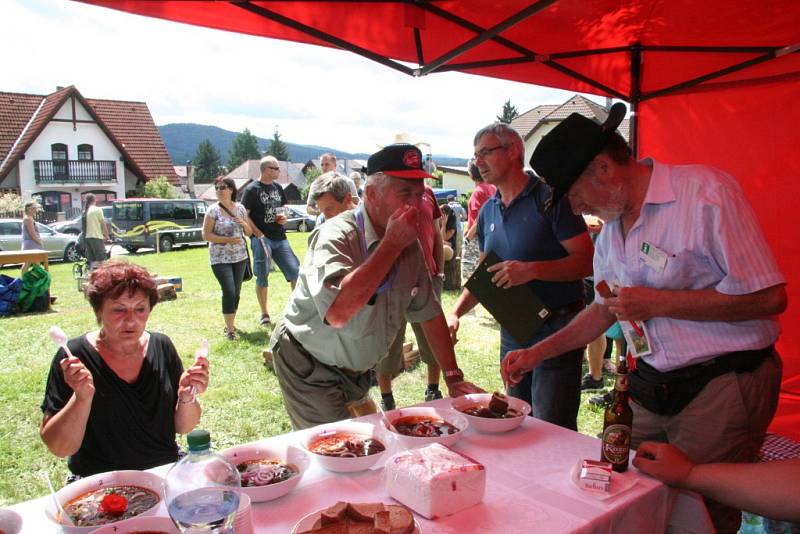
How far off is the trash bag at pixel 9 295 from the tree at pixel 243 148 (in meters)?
107

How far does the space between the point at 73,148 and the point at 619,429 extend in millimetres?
36898

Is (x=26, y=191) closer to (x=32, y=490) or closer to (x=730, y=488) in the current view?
(x=32, y=490)

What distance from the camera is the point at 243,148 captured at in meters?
114

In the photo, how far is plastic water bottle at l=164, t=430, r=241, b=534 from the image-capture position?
122cm

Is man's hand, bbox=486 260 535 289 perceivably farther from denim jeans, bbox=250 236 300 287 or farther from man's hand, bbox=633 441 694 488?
denim jeans, bbox=250 236 300 287

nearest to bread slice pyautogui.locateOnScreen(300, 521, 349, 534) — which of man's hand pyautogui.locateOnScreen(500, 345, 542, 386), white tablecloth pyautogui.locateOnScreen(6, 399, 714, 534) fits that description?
white tablecloth pyautogui.locateOnScreen(6, 399, 714, 534)

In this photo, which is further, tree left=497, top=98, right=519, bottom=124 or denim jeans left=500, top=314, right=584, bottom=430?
tree left=497, top=98, right=519, bottom=124

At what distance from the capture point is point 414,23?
114 inches

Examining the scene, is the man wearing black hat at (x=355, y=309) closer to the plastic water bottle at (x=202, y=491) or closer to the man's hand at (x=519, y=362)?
the man's hand at (x=519, y=362)

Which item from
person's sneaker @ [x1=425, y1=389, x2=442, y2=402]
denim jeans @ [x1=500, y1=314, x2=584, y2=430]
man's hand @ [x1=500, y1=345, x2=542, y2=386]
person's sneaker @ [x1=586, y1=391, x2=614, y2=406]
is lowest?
person's sneaker @ [x1=586, y1=391, x2=614, y2=406]

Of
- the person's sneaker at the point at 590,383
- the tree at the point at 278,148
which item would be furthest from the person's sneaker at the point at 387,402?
the tree at the point at 278,148

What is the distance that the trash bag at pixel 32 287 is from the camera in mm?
8367

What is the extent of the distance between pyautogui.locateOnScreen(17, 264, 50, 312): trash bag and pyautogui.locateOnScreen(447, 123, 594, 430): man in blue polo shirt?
8034 mm

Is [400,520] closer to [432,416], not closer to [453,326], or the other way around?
[432,416]
